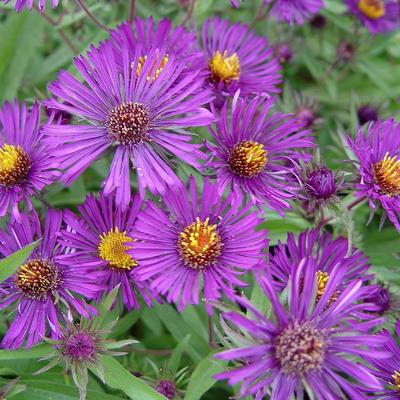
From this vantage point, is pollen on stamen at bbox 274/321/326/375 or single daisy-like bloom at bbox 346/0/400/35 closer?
pollen on stamen at bbox 274/321/326/375

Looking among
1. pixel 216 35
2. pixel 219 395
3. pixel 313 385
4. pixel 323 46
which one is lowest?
pixel 219 395

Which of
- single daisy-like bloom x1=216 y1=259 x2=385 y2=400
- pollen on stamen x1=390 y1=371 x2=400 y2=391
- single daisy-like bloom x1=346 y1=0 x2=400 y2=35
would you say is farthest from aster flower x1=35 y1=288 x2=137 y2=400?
single daisy-like bloom x1=346 y1=0 x2=400 y2=35

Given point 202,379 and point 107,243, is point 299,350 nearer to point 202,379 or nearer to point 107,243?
point 202,379

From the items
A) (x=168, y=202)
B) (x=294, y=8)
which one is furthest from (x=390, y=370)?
(x=294, y=8)

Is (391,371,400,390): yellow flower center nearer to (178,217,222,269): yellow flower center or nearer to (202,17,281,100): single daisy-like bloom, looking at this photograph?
(178,217,222,269): yellow flower center

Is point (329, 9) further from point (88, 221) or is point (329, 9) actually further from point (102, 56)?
point (88, 221)

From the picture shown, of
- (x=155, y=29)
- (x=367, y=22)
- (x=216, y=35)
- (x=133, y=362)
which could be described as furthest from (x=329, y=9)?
(x=133, y=362)

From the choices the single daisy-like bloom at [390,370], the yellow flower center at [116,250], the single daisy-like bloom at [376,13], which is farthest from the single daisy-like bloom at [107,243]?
the single daisy-like bloom at [376,13]

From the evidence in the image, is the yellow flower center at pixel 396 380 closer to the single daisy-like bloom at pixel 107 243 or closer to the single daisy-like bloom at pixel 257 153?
the single daisy-like bloom at pixel 257 153
